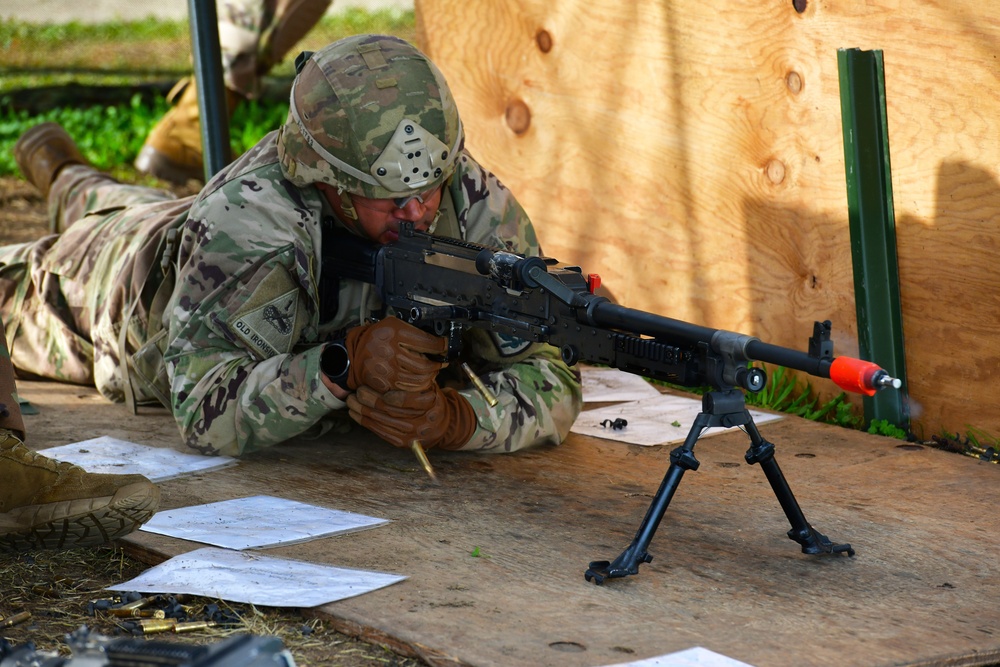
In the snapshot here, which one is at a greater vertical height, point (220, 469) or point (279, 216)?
point (279, 216)

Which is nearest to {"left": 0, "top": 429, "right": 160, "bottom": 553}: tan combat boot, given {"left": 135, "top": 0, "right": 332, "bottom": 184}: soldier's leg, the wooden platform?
the wooden platform

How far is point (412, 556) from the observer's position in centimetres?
331

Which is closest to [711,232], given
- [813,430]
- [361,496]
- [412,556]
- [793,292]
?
[793,292]

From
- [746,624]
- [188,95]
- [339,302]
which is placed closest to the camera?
[746,624]

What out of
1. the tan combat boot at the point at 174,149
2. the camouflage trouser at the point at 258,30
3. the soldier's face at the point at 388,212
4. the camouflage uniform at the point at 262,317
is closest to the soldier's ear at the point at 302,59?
the camouflage uniform at the point at 262,317

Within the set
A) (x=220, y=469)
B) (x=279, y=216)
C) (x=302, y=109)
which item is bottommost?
(x=220, y=469)

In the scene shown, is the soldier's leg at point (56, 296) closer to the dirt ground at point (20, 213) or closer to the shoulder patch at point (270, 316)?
the shoulder patch at point (270, 316)

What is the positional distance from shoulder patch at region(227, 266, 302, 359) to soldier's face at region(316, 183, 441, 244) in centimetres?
27

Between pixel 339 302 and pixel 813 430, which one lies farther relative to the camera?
pixel 813 430

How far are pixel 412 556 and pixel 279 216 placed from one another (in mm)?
1217

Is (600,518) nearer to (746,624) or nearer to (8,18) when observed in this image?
(746,624)

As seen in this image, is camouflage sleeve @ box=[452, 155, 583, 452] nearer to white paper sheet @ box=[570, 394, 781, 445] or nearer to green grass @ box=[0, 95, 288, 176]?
white paper sheet @ box=[570, 394, 781, 445]

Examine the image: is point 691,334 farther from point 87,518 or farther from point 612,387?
point 612,387

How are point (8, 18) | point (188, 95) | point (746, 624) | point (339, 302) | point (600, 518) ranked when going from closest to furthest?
1. point (746, 624)
2. point (600, 518)
3. point (339, 302)
4. point (188, 95)
5. point (8, 18)
